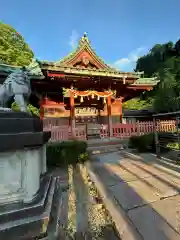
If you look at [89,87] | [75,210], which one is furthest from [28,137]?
[89,87]

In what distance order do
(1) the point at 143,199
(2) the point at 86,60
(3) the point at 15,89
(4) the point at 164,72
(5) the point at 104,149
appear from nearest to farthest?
(3) the point at 15,89, (1) the point at 143,199, (5) the point at 104,149, (2) the point at 86,60, (4) the point at 164,72

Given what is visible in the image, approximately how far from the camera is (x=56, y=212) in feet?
8.31

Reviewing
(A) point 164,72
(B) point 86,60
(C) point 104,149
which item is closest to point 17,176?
(C) point 104,149

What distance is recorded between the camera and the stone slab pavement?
2.21m

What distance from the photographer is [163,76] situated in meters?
27.2

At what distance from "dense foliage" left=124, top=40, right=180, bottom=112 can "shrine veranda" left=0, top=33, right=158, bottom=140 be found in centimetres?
647

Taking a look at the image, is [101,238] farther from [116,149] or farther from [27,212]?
[116,149]

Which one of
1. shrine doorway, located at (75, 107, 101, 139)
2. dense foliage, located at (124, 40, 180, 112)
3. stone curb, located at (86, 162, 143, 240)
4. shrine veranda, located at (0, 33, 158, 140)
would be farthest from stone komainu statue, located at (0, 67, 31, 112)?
dense foliage, located at (124, 40, 180, 112)

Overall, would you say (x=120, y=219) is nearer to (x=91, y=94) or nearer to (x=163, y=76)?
(x=91, y=94)

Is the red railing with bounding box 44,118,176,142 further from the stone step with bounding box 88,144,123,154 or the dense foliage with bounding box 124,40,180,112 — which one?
the dense foliage with bounding box 124,40,180,112

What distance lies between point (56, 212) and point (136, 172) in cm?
304

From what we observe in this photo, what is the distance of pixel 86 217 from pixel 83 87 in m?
9.98

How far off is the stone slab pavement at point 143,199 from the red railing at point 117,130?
4.18 meters

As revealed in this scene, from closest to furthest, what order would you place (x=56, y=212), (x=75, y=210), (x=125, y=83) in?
(x=56, y=212), (x=75, y=210), (x=125, y=83)
